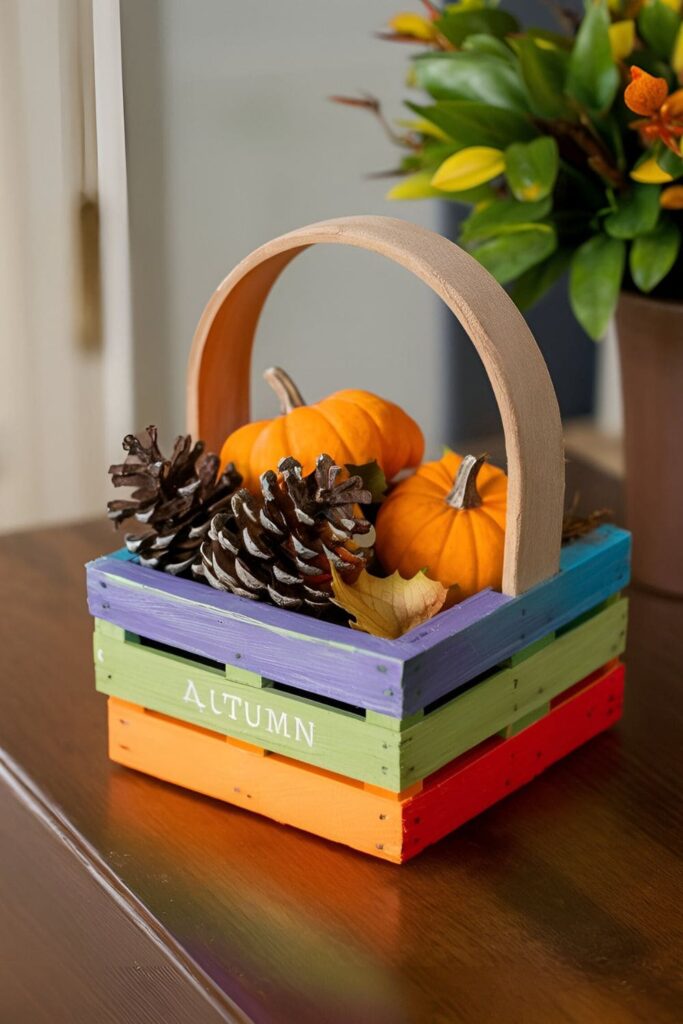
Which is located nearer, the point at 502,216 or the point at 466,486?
the point at 466,486

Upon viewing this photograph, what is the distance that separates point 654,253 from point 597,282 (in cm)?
5

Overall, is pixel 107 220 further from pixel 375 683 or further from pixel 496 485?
pixel 375 683

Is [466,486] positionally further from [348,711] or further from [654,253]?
[654,253]

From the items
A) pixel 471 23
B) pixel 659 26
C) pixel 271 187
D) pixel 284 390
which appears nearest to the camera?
pixel 284 390

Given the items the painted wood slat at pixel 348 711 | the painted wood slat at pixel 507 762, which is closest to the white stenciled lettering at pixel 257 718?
the painted wood slat at pixel 348 711

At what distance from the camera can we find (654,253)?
3.30 feet

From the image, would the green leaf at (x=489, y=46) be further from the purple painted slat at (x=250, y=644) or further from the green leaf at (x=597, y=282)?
the purple painted slat at (x=250, y=644)

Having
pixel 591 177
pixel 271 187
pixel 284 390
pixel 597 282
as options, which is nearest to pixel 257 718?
pixel 284 390

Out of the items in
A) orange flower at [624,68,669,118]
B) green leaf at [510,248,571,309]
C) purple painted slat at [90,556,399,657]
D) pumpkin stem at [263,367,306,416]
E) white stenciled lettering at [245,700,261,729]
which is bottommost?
white stenciled lettering at [245,700,261,729]

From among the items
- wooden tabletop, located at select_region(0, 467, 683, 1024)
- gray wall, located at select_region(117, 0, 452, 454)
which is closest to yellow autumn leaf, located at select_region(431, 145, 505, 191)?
wooden tabletop, located at select_region(0, 467, 683, 1024)

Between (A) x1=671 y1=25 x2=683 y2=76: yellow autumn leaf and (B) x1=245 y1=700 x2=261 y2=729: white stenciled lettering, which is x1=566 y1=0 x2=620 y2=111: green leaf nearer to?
(A) x1=671 y1=25 x2=683 y2=76: yellow autumn leaf

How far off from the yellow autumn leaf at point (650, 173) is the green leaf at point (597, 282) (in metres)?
0.06

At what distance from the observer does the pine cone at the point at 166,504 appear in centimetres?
83

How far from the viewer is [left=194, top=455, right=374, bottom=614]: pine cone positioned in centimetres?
77
